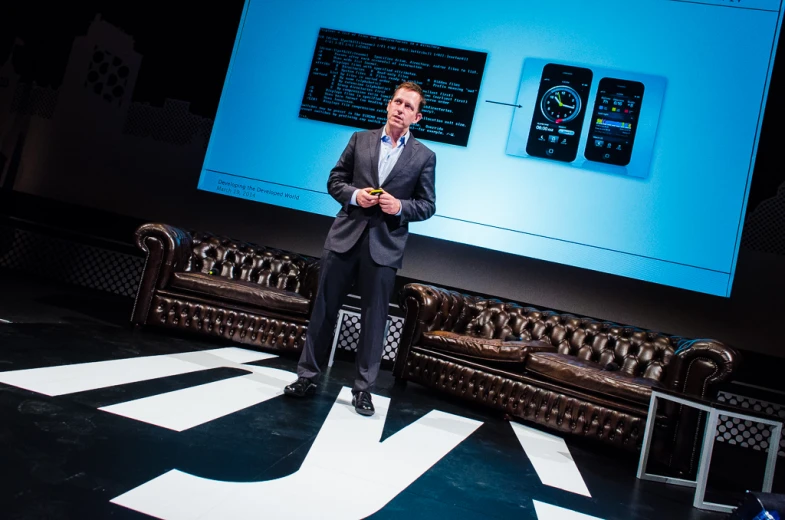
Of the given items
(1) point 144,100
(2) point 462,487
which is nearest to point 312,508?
(2) point 462,487

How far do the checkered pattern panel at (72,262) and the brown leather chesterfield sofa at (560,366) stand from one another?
313cm

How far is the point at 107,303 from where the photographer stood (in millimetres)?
4938

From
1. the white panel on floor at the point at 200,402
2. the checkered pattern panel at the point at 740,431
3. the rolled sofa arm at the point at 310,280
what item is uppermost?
the rolled sofa arm at the point at 310,280

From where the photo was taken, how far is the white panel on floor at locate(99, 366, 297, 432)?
1.93 meters

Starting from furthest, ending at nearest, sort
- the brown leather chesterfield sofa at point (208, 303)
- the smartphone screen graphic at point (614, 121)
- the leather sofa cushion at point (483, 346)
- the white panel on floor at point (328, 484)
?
the smartphone screen graphic at point (614, 121)
the brown leather chesterfield sofa at point (208, 303)
the leather sofa cushion at point (483, 346)
the white panel on floor at point (328, 484)

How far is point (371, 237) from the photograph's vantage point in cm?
268

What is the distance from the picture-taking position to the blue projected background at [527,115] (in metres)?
4.41

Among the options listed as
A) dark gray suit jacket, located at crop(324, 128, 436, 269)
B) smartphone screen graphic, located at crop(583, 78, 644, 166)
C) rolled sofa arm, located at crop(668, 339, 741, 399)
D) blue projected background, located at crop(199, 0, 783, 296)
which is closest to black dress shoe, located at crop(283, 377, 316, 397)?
dark gray suit jacket, located at crop(324, 128, 436, 269)

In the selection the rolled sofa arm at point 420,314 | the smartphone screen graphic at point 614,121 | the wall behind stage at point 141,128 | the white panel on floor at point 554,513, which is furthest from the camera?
the wall behind stage at point 141,128

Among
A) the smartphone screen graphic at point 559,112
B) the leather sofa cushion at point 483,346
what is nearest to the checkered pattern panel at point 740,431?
the leather sofa cushion at point 483,346

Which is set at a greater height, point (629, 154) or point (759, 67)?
point (759, 67)

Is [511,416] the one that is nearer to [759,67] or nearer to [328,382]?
[328,382]

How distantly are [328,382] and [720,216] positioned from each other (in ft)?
10.6

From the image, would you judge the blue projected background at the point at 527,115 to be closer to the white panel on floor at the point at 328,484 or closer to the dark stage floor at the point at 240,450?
the dark stage floor at the point at 240,450
